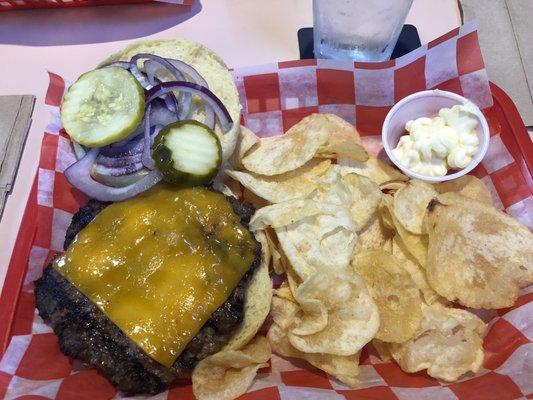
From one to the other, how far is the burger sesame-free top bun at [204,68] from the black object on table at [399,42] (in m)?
0.60

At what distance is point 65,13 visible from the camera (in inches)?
99.7

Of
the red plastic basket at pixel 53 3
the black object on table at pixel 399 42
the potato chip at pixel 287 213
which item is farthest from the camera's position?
the red plastic basket at pixel 53 3

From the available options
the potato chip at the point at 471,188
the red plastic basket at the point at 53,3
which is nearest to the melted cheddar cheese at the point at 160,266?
the potato chip at the point at 471,188

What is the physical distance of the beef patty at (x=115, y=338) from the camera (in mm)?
1493

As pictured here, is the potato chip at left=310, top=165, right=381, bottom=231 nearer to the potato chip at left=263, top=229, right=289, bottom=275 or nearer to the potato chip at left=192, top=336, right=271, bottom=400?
the potato chip at left=263, top=229, right=289, bottom=275

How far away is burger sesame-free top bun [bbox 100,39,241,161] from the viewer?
6.07 ft

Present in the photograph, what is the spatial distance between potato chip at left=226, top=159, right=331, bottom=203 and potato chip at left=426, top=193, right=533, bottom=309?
47 centimetres

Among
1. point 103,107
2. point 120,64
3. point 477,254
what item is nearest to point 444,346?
point 477,254

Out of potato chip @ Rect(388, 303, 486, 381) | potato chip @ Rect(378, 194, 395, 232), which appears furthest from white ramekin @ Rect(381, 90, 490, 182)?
potato chip @ Rect(388, 303, 486, 381)

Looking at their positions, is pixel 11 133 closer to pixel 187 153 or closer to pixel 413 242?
pixel 187 153

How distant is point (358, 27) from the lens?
6.79 ft

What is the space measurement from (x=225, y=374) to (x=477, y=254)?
38.4 inches

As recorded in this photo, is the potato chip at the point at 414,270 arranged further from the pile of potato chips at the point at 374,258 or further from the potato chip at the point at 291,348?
the potato chip at the point at 291,348

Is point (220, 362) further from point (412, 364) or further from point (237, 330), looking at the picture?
point (412, 364)
